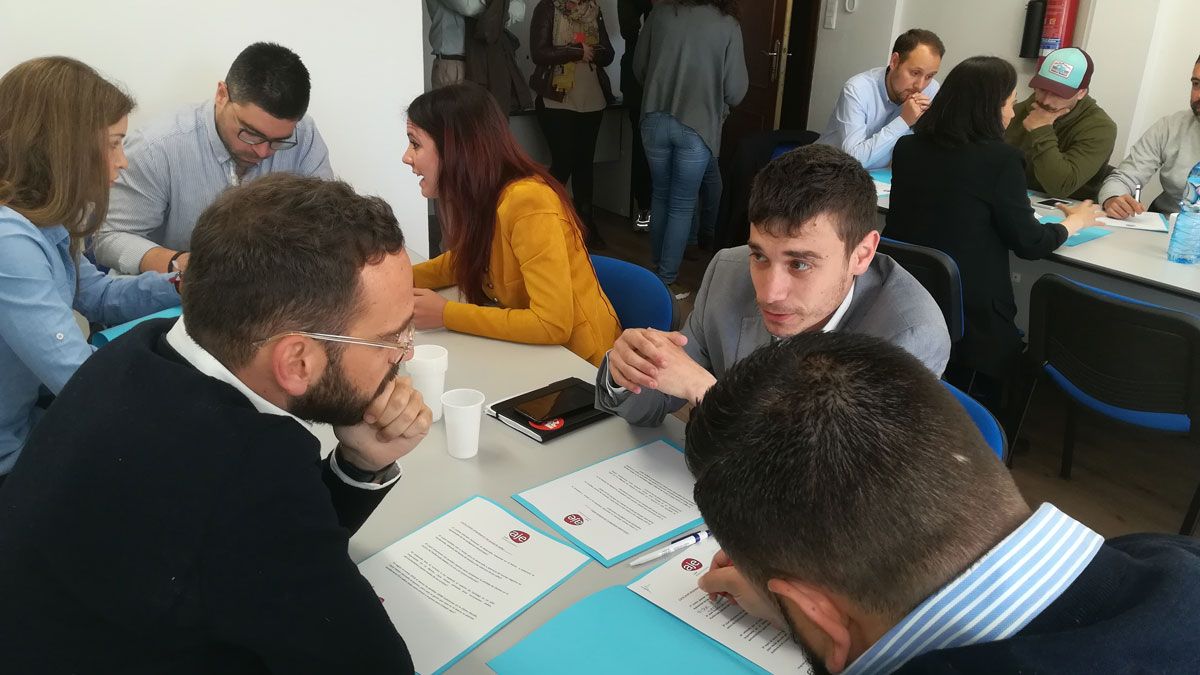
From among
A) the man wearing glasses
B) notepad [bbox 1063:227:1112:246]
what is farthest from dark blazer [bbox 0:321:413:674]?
notepad [bbox 1063:227:1112:246]

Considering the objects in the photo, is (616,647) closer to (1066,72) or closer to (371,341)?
(371,341)

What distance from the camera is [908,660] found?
0.72 m

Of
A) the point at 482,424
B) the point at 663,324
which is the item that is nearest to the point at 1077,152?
the point at 663,324

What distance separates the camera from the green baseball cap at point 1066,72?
3.64 metres

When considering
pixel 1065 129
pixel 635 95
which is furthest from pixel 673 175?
pixel 1065 129

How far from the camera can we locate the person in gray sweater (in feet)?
14.8

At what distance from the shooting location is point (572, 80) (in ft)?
16.9

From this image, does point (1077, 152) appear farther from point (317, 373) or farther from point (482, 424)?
point (317, 373)

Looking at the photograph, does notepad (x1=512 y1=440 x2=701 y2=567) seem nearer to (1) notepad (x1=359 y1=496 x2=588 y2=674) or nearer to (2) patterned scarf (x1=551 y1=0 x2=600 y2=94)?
(1) notepad (x1=359 y1=496 x2=588 y2=674)

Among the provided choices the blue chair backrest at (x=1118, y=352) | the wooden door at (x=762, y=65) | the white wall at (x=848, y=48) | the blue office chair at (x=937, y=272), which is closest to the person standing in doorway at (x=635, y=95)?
the wooden door at (x=762, y=65)

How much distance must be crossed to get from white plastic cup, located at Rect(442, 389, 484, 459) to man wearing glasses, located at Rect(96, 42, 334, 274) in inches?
49.9

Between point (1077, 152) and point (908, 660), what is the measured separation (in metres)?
3.73

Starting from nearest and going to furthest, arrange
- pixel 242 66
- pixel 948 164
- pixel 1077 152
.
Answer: pixel 242 66
pixel 948 164
pixel 1077 152

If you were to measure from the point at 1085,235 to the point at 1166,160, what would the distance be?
985 millimetres
